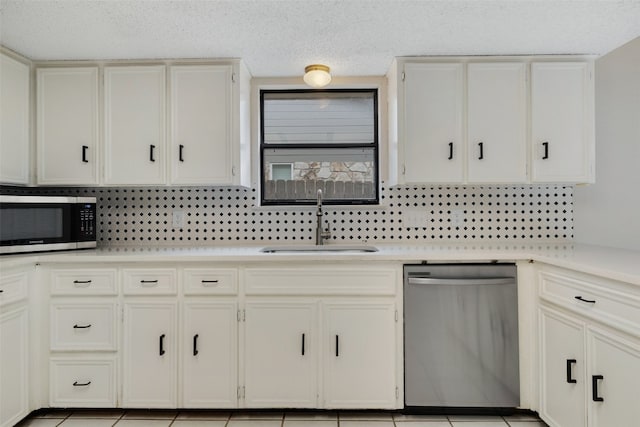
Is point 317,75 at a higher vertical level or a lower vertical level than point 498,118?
higher

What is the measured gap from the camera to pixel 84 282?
216 cm

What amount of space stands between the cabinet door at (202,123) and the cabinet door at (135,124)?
0.30 feet

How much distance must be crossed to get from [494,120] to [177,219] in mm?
2280

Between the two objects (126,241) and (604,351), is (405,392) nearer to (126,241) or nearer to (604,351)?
(604,351)

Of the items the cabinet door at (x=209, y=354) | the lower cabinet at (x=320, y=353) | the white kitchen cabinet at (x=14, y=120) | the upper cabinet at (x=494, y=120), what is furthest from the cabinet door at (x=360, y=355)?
the white kitchen cabinet at (x=14, y=120)

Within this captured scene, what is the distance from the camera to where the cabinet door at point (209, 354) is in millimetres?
2150

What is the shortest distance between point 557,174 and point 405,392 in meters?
1.65

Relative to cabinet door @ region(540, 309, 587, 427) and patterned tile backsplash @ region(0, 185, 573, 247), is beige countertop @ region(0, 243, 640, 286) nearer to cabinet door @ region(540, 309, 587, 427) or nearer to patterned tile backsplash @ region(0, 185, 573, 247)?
cabinet door @ region(540, 309, 587, 427)

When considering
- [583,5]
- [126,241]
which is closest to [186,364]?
[126,241]

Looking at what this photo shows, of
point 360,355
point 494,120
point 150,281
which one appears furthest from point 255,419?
point 494,120

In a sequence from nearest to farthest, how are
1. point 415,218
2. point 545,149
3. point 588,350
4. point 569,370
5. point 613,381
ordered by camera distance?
point 613,381, point 588,350, point 569,370, point 545,149, point 415,218

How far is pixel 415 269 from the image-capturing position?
2148 mm

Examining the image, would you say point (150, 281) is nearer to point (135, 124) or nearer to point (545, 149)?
point (135, 124)

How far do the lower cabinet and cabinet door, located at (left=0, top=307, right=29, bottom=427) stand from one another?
1.19m
